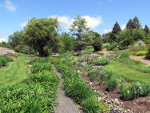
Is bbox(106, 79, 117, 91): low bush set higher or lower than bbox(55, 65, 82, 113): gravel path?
higher

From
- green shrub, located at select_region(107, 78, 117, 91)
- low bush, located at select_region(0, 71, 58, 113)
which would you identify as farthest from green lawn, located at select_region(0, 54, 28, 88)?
green shrub, located at select_region(107, 78, 117, 91)

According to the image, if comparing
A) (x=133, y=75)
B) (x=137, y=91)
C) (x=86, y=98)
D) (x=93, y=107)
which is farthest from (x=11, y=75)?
(x=137, y=91)

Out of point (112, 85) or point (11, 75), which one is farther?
point (11, 75)

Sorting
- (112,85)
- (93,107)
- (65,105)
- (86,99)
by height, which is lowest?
(65,105)

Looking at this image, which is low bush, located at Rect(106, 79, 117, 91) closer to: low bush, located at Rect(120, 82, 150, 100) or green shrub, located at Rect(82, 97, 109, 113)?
low bush, located at Rect(120, 82, 150, 100)

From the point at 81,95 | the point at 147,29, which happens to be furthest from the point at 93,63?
the point at 147,29

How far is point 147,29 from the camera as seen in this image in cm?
6053

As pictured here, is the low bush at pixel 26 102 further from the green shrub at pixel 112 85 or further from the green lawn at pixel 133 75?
the green lawn at pixel 133 75

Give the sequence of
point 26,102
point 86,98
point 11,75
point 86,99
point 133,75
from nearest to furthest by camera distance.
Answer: point 26,102
point 86,99
point 86,98
point 133,75
point 11,75

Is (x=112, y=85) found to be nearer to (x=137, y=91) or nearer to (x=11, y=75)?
(x=137, y=91)

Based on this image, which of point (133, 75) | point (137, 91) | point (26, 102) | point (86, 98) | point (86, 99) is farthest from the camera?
point (133, 75)

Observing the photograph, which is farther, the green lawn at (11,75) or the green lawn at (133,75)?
the green lawn at (11,75)

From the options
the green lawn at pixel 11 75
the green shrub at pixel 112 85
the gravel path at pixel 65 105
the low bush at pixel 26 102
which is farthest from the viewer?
the green lawn at pixel 11 75

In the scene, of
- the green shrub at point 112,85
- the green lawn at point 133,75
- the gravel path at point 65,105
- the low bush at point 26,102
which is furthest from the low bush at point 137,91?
Answer: the low bush at point 26,102
